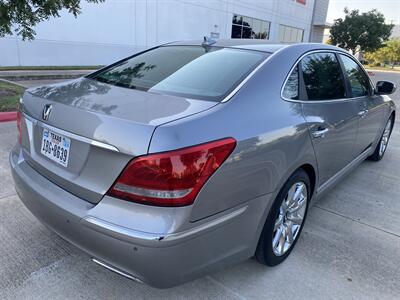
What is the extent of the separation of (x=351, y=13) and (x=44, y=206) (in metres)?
39.6

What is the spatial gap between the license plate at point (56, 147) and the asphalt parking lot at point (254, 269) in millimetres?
A: 526

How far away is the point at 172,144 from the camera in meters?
1.62

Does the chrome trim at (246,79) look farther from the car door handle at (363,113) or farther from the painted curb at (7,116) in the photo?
the painted curb at (7,116)

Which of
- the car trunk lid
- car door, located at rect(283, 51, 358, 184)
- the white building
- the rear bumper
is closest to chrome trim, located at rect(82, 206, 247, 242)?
the rear bumper

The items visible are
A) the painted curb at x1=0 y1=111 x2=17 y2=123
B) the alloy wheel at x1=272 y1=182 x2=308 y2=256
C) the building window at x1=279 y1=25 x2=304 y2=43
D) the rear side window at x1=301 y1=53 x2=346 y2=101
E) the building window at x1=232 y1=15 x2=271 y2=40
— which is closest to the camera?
the alloy wheel at x1=272 y1=182 x2=308 y2=256

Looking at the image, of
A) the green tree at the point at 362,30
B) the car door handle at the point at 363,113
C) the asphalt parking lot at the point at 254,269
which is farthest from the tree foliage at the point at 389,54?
the asphalt parking lot at the point at 254,269

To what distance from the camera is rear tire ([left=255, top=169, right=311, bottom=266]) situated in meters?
2.30

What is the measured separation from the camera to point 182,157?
1.64 metres

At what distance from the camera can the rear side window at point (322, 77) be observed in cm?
273

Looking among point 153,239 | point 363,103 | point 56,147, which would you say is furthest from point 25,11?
point 153,239

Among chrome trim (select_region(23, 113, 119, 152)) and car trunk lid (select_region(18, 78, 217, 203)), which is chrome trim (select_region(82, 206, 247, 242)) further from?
chrome trim (select_region(23, 113, 119, 152))

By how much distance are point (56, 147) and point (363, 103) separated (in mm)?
3034

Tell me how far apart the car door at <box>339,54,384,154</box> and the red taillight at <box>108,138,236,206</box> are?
2.34m

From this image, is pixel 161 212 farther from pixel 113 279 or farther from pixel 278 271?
pixel 278 271
